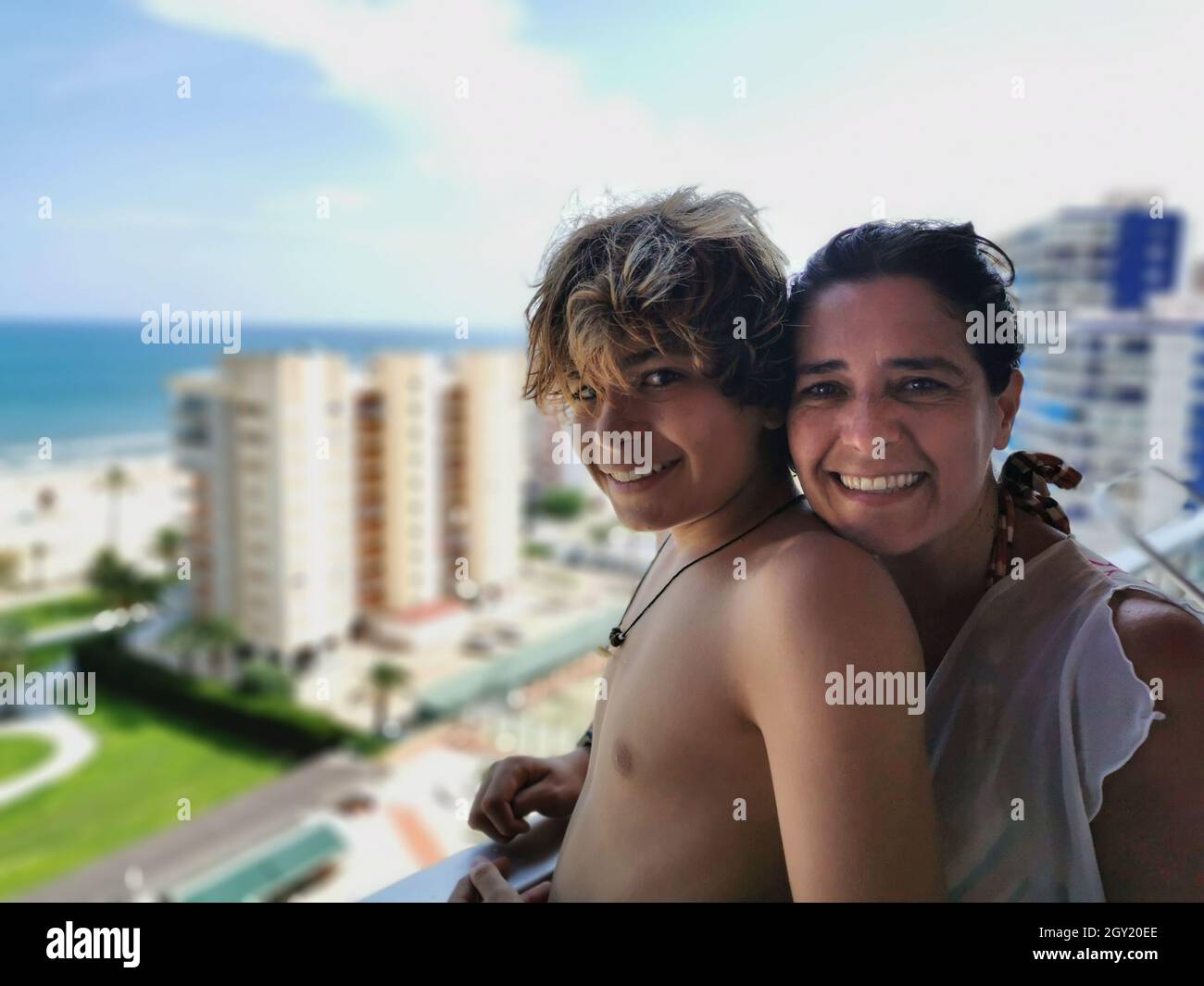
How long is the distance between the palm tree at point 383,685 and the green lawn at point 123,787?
120 cm

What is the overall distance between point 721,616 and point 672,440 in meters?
0.15

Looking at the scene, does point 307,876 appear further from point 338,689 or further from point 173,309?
point 173,309

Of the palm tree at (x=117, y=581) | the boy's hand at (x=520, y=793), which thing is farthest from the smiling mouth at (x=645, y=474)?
the palm tree at (x=117, y=581)

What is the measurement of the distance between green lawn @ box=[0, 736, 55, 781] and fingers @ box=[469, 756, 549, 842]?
1231 centimetres

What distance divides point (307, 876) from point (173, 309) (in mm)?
7881

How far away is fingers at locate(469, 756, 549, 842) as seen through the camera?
1.04 m

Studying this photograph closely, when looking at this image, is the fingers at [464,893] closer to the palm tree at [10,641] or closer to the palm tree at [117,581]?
the palm tree at [10,641]

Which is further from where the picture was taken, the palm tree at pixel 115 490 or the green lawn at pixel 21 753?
the palm tree at pixel 115 490

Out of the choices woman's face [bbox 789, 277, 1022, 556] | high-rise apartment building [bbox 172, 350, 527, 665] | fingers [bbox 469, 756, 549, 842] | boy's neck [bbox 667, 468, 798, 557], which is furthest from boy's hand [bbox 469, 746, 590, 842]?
high-rise apartment building [bbox 172, 350, 527, 665]

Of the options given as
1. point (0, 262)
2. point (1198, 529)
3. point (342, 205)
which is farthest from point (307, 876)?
point (342, 205)

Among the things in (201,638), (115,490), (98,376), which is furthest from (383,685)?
(98,376)

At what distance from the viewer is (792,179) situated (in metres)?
3.03

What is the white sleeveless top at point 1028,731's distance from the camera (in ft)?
2.46

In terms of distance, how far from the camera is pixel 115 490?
471 inches
